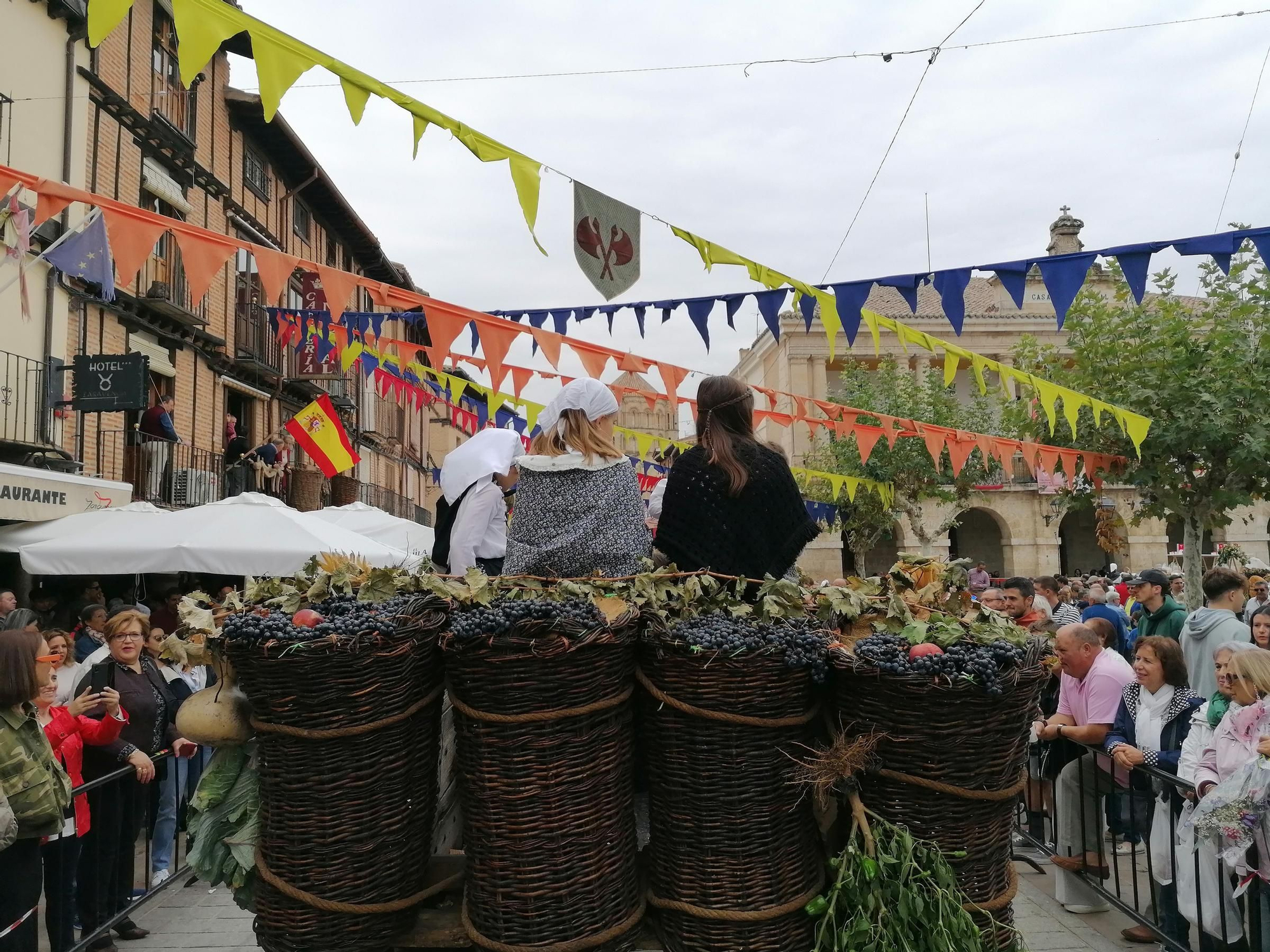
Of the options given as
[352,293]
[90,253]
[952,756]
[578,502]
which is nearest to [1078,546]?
[352,293]

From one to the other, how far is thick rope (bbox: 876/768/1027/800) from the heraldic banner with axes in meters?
3.52

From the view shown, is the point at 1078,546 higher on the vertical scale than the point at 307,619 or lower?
lower

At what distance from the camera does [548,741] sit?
2533 mm

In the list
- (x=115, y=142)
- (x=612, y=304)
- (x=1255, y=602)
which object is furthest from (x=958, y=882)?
(x=115, y=142)

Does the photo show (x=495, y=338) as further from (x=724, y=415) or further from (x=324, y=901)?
(x=324, y=901)

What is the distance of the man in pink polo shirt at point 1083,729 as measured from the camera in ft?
18.0

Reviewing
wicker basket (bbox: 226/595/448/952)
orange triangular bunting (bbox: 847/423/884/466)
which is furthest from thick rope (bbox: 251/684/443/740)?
orange triangular bunting (bbox: 847/423/884/466)

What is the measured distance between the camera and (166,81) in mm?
16422

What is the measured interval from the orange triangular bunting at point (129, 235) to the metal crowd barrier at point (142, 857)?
8.74 ft

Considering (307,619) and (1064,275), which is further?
(1064,275)

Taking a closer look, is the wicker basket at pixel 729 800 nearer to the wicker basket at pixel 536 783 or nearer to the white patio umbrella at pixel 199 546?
the wicker basket at pixel 536 783

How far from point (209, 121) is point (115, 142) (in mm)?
3728

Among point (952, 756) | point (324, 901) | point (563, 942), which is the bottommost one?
point (563, 942)

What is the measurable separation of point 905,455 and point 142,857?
25.1 meters
